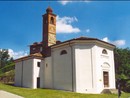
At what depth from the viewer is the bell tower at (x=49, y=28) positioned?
37416 millimetres

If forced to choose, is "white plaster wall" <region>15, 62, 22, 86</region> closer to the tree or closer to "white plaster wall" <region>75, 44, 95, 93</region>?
"white plaster wall" <region>75, 44, 95, 93</region>

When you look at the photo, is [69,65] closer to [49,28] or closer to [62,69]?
[62,69]

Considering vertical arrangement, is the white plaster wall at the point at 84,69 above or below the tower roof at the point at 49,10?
below

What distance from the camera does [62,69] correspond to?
32.6m

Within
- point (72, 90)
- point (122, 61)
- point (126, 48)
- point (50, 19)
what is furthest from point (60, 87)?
point (126, 48)

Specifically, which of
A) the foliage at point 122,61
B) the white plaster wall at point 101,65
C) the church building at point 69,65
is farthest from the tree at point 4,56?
the white plaster wall at point 101,65

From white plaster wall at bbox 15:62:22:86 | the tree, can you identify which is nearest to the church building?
white plaster wall at bbox 15:62:22:86

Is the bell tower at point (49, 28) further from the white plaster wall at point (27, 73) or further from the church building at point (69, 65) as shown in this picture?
the white plaster wall at point (27, 73)

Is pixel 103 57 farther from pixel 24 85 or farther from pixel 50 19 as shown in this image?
pixel 24 85

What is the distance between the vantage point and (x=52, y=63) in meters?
34.6

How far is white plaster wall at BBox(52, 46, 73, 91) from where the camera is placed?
31.3 m

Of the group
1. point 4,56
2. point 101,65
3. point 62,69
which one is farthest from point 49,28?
point 4,56

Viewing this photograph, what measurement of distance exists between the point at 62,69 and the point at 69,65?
1614 mm

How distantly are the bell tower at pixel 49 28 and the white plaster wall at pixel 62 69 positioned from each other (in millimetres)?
3366
